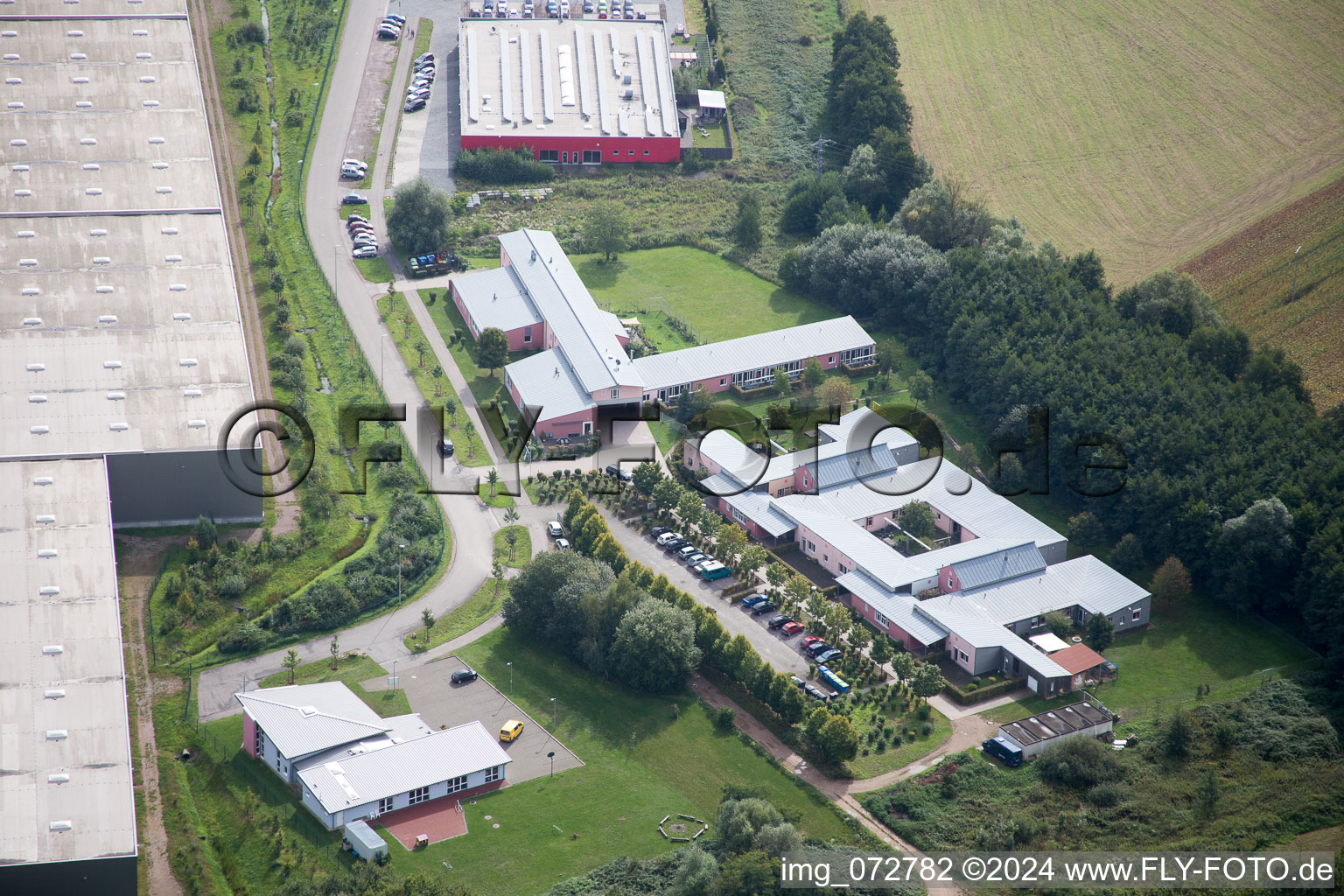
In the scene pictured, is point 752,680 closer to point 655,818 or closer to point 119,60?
point 655,818

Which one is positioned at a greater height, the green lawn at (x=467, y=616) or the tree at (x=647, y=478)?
the tree at (x=647, y=478)

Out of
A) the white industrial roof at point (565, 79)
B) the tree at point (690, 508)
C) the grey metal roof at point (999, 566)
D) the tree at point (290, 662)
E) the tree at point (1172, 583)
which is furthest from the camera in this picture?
the white industrial roof at point (565, 79)

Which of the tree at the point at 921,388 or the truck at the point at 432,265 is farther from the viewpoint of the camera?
the truck at the point at 432,265

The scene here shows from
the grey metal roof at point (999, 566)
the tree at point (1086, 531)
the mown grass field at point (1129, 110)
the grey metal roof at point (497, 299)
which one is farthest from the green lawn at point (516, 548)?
the mown grass field at point (1129, 110)

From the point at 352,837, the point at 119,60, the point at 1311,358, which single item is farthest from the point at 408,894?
the point at 119,60

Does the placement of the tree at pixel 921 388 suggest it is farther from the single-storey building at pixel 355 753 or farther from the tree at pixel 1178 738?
the single-storey building at pixel 355 753

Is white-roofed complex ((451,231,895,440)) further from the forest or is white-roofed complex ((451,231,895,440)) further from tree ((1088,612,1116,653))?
tree ((1088,612,1116,653))

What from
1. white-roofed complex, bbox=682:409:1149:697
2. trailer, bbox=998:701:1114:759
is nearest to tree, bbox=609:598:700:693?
white-roofed complex, bbox=682:409:1149:697
